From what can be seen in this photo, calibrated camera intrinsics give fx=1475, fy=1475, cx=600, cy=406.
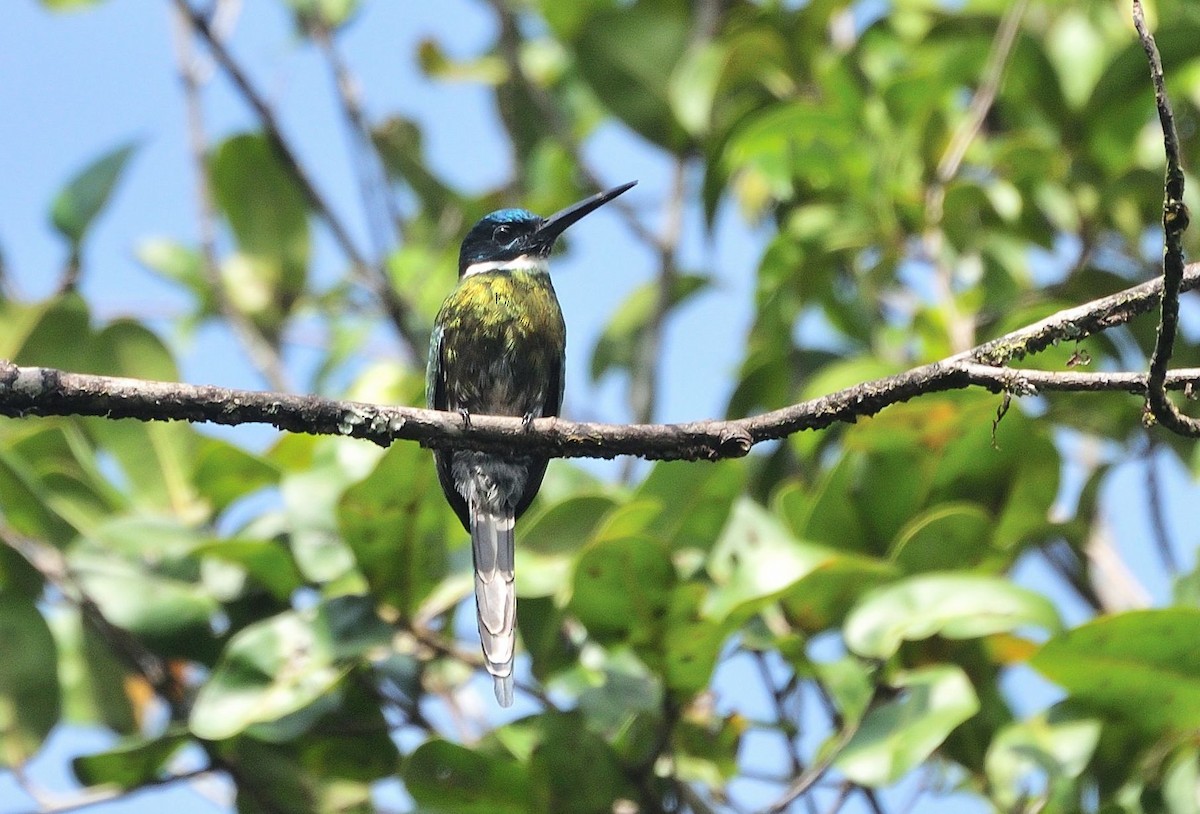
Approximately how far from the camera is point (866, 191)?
12.1 ft

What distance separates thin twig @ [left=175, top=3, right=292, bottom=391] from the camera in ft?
13.5

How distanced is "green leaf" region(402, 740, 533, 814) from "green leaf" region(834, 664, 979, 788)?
61cm

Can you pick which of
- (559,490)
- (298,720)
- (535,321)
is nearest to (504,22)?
(535,321)

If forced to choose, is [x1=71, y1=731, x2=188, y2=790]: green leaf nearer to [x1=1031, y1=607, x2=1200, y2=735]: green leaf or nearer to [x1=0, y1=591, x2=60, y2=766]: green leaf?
[x1=0, y1=591, x2=60, y2=766]: green leaf

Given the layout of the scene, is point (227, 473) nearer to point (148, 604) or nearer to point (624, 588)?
point (148, 604)

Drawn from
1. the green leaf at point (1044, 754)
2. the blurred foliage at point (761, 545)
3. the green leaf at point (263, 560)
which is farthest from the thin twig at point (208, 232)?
the green leaf at point (1044, 754)

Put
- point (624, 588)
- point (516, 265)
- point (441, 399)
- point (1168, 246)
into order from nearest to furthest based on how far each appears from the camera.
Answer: point (1168, 246), point (624, 588), point (441, 399), point (516, 265)

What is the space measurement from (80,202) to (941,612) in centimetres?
248

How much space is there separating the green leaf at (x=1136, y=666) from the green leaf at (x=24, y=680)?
1.97 metres

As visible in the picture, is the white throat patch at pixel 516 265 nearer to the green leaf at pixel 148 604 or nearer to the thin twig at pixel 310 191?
the thin twig at pixel 310 191

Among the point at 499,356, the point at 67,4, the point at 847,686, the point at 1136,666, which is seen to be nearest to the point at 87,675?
the point at 499,356

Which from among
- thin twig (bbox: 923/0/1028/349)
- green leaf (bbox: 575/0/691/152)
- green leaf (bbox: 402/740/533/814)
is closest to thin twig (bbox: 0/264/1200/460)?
green leaf (bbox: 402/740/533/814)

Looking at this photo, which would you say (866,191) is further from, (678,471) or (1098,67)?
(678,471)

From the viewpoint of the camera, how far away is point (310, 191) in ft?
14.1
